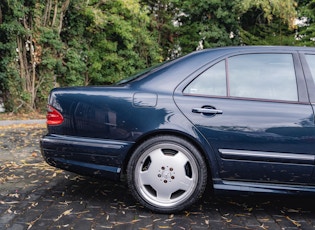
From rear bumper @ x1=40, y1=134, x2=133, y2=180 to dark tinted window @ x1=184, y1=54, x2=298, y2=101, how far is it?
0.82 metres

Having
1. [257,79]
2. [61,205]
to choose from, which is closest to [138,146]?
[61,205]

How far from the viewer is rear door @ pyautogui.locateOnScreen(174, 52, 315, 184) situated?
3.13m

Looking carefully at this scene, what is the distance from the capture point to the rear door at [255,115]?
3.13 metres

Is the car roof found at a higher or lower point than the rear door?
higher

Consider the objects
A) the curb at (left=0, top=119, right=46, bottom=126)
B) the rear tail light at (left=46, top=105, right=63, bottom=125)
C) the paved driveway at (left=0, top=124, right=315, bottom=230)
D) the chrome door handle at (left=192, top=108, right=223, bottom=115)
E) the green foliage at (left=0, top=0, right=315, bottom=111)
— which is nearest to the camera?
the paved driveway at (left=0, top=124, right=315, bottom=230)

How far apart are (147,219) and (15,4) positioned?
394 inches

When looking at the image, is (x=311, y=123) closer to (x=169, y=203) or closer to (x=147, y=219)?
(x=169, y=203)

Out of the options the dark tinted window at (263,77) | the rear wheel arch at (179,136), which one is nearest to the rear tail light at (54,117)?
the rear wheel arch at (179,136)

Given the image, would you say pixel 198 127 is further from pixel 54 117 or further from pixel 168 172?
pixel 54 117

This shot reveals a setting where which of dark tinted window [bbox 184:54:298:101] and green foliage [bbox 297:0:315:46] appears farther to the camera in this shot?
green foliage [bbox 297:0:315:46]

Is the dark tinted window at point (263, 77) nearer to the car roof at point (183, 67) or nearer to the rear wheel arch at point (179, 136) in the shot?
the car roof at point (183, 67)

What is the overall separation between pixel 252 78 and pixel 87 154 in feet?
5.27

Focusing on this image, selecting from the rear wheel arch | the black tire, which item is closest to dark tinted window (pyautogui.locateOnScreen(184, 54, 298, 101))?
the rear wheel arch

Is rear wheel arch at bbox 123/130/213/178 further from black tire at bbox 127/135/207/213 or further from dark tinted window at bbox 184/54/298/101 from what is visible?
dark tinted window at bbox 184/54/298/101
